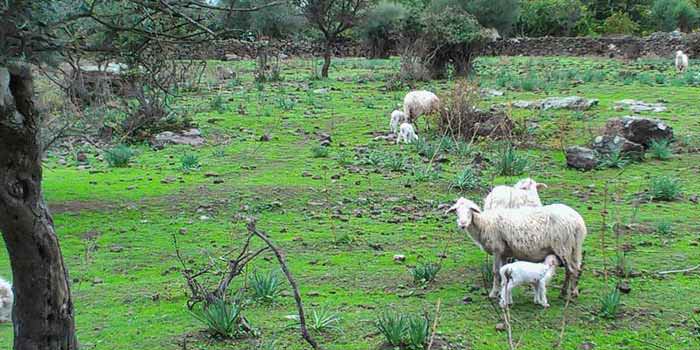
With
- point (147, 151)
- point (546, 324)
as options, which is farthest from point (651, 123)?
point (147, 151)

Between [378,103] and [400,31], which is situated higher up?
[400,31]

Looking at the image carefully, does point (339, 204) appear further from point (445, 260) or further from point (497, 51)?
point (497, 51)

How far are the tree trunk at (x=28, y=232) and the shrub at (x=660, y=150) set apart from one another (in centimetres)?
943

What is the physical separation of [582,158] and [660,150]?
143 cm

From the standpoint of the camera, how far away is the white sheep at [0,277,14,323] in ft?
19.9

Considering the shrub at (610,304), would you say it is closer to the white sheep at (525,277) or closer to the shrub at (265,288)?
the white sheep at (525,277)

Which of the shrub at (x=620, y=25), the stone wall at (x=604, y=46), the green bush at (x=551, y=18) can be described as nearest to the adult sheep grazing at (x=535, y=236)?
the stone wall at (x=604, y=46)

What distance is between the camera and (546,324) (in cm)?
554

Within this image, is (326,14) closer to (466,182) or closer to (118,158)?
(118,158)

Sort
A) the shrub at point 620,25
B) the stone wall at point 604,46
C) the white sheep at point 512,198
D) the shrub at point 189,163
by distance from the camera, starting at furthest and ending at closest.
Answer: the shrub at point 620,25 → the stone wall at point 604,46 → the shrub at point 189,163 → the white sheep at point 512,198

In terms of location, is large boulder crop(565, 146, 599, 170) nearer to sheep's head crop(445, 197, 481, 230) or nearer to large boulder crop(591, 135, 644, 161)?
large boulder crop(591, 135, 644, 161)

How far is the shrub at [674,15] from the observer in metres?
49.2

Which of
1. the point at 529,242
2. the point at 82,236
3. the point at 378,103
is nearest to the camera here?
the point at 529,242

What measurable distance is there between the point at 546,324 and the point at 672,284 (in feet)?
4.90
